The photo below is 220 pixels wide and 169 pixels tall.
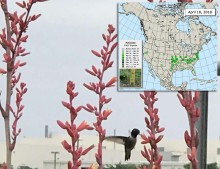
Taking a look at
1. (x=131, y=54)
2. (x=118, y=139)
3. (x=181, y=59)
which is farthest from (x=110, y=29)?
(x=118, y=139)

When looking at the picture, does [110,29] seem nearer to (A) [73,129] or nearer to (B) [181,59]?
(B) [181,59]

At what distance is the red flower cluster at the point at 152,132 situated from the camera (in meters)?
2.86

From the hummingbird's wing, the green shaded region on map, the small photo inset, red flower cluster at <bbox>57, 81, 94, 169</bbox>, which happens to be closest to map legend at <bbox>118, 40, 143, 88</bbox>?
the small photo inset

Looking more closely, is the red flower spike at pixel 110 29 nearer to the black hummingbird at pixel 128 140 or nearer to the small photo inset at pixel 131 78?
the small photo inset at pixel 131 78

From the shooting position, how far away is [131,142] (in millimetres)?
3395

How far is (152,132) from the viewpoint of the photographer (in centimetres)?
300

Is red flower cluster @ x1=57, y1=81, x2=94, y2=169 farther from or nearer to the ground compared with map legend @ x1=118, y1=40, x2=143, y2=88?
nearer to the ground

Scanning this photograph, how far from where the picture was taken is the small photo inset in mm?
2815

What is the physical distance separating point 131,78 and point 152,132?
11.6 inches

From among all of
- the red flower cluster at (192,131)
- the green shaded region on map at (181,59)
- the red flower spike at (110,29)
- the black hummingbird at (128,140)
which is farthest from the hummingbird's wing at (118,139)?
the red flower cluster at (192,131)

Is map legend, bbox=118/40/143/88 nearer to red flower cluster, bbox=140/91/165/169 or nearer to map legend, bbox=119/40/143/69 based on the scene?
map legend, bbox=119/40/143/69

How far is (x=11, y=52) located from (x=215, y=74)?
2.63ft

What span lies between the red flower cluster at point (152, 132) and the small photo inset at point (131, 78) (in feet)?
0.72

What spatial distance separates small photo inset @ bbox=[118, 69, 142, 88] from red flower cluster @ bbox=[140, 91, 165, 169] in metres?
0.22
